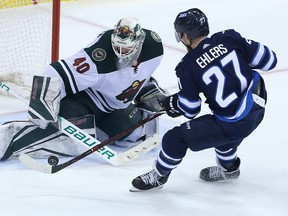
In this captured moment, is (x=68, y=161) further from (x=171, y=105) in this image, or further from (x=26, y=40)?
(x=26, y=40)

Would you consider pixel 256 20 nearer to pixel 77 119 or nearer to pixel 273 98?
pixel 273 98

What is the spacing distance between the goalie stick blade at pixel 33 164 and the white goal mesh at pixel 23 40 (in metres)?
0.88

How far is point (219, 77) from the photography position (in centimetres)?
266

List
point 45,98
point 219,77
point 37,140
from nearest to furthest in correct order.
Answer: point 219,77, point 45,98, point 37,140

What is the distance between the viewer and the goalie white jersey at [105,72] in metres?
3.15

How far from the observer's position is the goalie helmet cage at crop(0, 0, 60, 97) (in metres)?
3.92

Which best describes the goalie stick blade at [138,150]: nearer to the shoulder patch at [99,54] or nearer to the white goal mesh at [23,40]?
the shoulder patch at [99,54]

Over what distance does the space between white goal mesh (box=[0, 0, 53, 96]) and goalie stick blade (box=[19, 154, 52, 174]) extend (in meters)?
0.88

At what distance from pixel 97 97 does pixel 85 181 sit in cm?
44

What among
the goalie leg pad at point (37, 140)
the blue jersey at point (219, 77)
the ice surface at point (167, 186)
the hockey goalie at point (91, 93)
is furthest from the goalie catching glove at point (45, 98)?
the blue jersey at point (219, 77)

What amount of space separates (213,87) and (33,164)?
779mm

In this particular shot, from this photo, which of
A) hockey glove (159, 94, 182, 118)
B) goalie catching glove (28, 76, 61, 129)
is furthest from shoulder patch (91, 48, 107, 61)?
hockey glove (159, 94, 182, 118)

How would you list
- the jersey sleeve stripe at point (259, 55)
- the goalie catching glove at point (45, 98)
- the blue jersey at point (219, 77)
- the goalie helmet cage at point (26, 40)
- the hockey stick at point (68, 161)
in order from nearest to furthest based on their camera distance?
the blue jersey at point (219, 77), the jersey sleeve stripe at point (259, 55), the hockey stick at point (68, 161), the goalie catching glove at point (45, 98), the goalie helmet cage at point (26, 40)

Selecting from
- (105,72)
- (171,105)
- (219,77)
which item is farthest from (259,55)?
(105,72)
